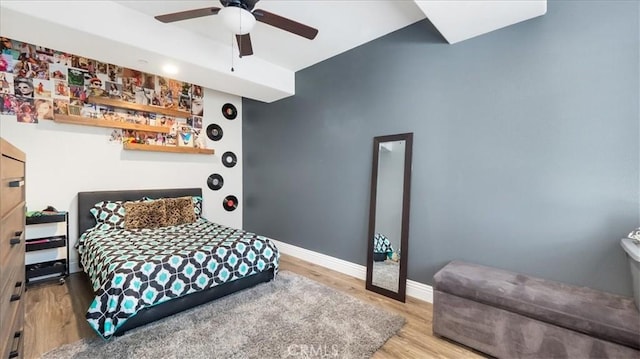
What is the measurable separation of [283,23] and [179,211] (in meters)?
2.70

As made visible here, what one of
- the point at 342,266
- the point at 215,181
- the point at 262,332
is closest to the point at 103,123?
the point at 215,181

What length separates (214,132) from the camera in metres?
4.52

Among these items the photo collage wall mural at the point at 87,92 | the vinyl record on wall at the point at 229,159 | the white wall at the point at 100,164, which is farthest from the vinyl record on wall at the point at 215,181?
the photo collage wall mural at the point at 87,92

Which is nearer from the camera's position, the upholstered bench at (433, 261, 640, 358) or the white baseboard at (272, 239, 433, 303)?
the upholstered bench at (433, 261, 640, 358)

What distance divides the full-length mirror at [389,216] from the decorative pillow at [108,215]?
3010mm

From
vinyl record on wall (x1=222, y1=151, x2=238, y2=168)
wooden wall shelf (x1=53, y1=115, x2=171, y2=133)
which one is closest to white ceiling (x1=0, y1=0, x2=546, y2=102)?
wooden wall shelf (x1=53, y1=115, x2=171, y2=133)

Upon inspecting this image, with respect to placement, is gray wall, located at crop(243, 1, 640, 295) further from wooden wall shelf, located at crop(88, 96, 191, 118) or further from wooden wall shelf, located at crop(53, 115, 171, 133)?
wooden wall shelf, located at crop(53, 115, 171, 133)

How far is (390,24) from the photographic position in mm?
2730

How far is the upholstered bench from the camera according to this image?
1481mm

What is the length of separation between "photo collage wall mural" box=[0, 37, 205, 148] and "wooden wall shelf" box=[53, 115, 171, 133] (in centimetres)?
9

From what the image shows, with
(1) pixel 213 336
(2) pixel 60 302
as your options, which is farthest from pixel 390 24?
(2) pixel 60 302

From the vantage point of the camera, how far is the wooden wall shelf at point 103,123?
10.4 ft

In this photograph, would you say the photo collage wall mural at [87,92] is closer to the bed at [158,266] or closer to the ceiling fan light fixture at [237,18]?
the bed at [158,266]

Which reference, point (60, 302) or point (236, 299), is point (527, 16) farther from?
point (60, 302)
